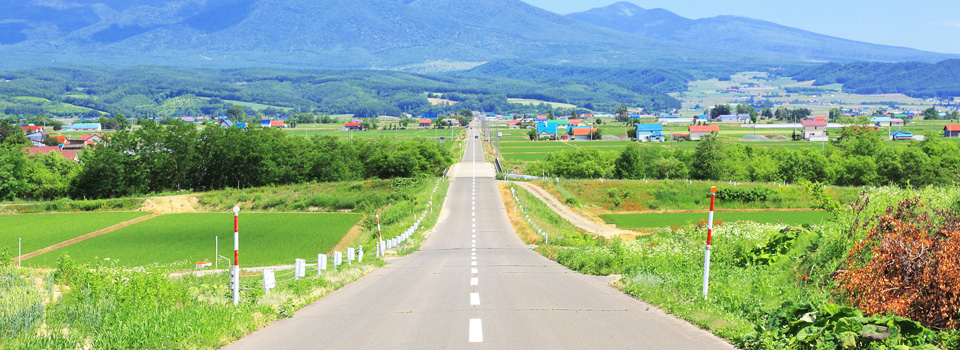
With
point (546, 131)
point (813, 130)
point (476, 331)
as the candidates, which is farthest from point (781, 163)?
point (546, 131)

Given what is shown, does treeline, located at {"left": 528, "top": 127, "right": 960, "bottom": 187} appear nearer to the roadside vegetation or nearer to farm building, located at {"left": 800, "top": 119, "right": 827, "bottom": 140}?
farm building, located at {"left": 800, "top": 119, "right": 827, "bottom": 140}

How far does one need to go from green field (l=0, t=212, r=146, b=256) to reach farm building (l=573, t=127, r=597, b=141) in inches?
A: 4713

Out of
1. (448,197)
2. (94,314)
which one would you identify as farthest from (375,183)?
(94,314)

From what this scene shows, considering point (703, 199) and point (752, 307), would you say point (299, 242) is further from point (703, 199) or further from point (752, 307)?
point (703, 199)

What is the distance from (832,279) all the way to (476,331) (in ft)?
16.0

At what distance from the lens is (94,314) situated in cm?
957

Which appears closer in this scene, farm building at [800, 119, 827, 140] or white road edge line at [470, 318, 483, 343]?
white road edge line at [470, 318, 483, 343]

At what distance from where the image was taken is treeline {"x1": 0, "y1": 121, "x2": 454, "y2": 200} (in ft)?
248

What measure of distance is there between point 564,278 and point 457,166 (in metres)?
81.5

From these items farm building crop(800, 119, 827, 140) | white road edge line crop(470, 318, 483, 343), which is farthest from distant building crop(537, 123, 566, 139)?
white road edge line crop(470, 318, 483, 343)

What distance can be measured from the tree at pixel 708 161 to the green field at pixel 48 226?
220 feet

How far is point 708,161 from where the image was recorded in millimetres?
90625

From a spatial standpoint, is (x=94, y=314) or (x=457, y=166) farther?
(x=457, y=166)

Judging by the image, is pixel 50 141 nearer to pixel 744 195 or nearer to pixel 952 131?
pixel 744 195
